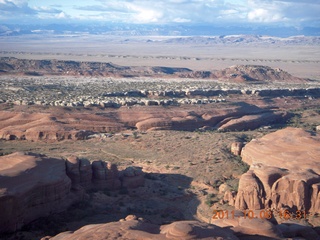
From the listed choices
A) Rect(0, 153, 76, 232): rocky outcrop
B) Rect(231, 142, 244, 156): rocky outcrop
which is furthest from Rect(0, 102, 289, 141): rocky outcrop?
Rect(0, 153, 76, 232): rocky outcrop

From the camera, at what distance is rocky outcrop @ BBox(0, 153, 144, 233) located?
59.7 feet

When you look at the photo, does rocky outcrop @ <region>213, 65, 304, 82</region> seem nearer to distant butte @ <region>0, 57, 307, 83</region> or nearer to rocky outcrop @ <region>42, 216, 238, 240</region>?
distant butte @ <region>0, 57, 307, 83</region>

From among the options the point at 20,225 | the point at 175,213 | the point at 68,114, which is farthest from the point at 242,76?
the point at 20,225

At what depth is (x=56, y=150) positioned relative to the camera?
33906 mm

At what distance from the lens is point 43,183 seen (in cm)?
1980

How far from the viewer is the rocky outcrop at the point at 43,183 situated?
1819 cm

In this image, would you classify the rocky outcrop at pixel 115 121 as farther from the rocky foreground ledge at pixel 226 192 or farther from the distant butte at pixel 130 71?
the distant butte at pixel 130 71

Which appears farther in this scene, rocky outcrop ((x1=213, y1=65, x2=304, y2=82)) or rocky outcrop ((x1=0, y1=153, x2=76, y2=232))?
rocky outcrop ((x1=213, y1=65, x2=304, y2=82))

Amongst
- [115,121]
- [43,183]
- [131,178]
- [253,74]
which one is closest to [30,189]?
[43,183]

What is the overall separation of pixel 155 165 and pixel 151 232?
15652 millimetres

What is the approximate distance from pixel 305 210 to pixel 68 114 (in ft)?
90.1

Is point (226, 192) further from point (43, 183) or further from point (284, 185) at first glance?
point (43, 183)

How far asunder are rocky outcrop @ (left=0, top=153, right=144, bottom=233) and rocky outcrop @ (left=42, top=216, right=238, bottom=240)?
414 centimetres

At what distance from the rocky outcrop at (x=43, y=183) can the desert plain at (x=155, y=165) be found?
5 cm
